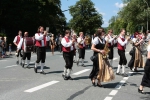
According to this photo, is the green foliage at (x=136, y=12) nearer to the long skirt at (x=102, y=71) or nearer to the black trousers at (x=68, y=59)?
the black trousers at (x=68, y=59)

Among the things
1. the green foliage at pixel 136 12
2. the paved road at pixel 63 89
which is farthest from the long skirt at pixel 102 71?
the green foliage at pixel 136 12

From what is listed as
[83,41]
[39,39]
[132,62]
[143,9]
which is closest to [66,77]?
[39,39]

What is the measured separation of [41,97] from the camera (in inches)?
302

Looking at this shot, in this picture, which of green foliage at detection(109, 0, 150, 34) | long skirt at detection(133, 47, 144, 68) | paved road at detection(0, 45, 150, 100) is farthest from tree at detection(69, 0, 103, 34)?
paved road at detection(0, 45, 150, 100)

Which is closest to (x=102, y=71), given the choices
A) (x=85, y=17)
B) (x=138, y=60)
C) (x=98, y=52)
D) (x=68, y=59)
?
(x=98, y=52)

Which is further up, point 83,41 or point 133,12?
point 133,12

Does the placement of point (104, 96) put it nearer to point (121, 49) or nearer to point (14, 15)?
point (121, 49)

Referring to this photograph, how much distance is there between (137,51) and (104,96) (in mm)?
Result: 6074

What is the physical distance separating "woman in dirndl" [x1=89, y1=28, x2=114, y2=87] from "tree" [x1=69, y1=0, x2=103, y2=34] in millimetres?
89890

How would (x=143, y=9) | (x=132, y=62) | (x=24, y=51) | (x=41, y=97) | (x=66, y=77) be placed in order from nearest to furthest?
(x=41, y=97) < (x=66, y=77) < (x=132, y=62) < (x=24, y=51) < (x=143, y=9)

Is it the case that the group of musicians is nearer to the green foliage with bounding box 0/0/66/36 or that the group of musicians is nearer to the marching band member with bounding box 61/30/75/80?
the marching band member with bounding box 61/30/75/80

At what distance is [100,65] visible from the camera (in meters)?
9.13

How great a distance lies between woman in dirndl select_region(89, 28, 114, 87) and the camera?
9086 millimetres

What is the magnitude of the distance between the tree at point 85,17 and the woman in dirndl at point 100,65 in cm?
8989
